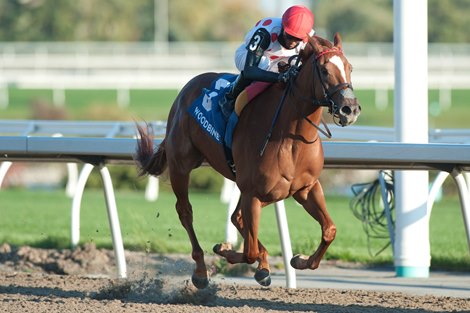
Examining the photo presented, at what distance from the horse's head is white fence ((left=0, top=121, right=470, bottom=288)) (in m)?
0.80

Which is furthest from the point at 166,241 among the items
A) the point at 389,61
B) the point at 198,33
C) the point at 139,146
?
the point at 198,33

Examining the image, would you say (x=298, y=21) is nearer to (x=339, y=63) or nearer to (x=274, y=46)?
(x=274, y=46)

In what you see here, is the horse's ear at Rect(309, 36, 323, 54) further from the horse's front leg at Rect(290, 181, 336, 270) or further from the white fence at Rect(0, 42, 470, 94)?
the white fence at Rect(0, 42, 470, 94)

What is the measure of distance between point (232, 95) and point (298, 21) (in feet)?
2.27

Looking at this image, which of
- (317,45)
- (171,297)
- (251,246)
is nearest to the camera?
(317,45)

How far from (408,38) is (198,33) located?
52792 mm

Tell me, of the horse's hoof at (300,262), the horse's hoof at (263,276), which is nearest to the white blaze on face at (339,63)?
the horse's hoof at (300,262)

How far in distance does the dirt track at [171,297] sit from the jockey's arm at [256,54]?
1262 millimetres

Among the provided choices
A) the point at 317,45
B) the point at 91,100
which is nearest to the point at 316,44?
the point at 317,45

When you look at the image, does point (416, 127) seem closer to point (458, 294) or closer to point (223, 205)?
point (458, 294)

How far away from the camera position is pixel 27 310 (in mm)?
5938

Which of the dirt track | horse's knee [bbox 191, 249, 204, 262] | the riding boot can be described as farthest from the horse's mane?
horse's knee [bbox 191, 249, 204, 262]

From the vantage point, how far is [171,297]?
6.75 metres

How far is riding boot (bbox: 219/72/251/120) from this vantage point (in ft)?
20.9
